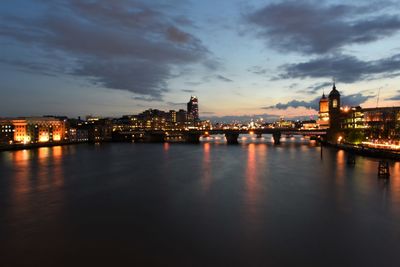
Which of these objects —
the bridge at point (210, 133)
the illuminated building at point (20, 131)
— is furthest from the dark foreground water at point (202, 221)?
the bridge at point (210, 133)

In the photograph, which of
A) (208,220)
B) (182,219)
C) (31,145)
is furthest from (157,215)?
(31,145)

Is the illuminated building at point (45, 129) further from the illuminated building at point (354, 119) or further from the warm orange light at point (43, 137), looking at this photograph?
the illuminated building at point (354, 119)

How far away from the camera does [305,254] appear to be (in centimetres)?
1495

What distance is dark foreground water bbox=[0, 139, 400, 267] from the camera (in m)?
14.8

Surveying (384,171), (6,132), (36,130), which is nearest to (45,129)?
(36,130)

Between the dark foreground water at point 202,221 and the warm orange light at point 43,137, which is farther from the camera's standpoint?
the warm orange light at point 43,137

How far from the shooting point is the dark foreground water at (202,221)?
584 inches

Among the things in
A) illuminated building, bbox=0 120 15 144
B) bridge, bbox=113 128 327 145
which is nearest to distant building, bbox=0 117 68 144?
illuminated building, bbox=0 120 15 144

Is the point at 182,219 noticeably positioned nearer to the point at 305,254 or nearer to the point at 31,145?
the point at 305,254

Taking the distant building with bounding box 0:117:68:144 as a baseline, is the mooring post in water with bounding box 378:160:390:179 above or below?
below

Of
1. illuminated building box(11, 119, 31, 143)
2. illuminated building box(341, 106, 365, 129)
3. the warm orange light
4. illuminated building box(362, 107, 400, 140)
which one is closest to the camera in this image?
illuminated building box(362, 107, 400, 140)

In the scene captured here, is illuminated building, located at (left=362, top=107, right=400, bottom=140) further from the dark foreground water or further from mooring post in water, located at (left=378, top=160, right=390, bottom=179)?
the dark foreground water

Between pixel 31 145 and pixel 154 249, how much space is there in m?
86.1

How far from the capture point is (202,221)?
2006cm
